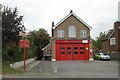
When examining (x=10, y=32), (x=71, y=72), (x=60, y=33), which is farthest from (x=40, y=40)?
(x=71, y=72)

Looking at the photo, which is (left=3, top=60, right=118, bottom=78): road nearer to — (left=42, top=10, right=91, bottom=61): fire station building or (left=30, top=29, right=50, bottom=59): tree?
(left=42, top=10, right=91, bottom=61): fire station building

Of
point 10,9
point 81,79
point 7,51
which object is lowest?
point 81,79

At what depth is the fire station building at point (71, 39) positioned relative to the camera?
51.5 m

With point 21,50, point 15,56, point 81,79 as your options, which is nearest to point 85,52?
point 21,50

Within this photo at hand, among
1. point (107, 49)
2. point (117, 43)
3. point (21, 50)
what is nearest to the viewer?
point (21, 50)

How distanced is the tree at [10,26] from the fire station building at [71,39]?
2299 centimetres

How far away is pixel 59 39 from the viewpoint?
51.9 m

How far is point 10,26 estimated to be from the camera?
26656 millimetres

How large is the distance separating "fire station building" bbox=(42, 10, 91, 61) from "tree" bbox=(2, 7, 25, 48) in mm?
22987

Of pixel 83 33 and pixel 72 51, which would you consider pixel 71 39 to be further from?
pixel 83 33

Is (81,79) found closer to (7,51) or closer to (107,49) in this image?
(7,51)

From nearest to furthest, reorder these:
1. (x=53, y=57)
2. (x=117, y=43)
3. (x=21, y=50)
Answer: (x=21, y=50), (x=53, y=57), (x=117, y=43)

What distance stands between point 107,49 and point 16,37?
40673mm

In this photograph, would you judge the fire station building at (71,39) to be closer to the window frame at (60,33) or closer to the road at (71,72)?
the window frame at (60,33)
